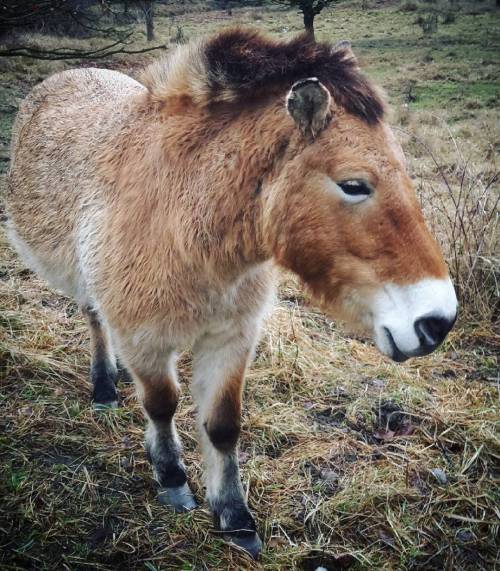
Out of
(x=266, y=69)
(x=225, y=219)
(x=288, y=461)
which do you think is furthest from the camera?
(x=288, y=461)

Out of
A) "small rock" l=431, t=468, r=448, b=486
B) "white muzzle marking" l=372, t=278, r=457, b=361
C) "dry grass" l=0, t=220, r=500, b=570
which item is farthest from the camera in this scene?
"small rock" l=431, t=468, r=448, b=486

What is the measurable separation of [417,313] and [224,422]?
1.35 metres

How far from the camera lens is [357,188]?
1719 mm

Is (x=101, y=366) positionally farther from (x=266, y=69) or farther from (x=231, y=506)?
(x=266, y=69)

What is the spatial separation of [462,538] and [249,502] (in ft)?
3.78

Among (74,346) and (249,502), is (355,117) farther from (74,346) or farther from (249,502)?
(74,346)

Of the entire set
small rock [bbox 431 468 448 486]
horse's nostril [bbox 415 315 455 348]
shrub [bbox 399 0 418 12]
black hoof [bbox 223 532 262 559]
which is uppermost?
shrub [bbox 399 0 418 12]

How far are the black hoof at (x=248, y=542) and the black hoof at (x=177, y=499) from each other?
29cm

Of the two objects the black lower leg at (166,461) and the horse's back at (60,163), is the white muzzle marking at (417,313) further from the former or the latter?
the horse's back at (60,163)

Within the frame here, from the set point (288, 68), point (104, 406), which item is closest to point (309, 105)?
point (288, 68)

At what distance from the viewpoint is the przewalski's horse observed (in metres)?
1.72

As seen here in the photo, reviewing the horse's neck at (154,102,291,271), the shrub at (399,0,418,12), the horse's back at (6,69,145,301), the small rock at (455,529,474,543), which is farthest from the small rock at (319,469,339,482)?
the shrub at (399,0,418,12)

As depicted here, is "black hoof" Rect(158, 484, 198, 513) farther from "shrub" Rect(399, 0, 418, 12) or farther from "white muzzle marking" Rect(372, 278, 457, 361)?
"shrub" Rect(399, 0, 418, 12)

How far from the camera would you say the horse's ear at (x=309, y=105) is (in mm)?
1685
